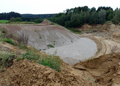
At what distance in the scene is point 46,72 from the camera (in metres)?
3.32

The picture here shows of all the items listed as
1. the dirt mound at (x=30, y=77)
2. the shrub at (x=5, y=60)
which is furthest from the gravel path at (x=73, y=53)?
the dirt mound at (x=30, y=77)

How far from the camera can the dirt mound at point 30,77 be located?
3125mm

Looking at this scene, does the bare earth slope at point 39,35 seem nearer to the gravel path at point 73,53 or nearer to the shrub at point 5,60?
the gravel path at point 73,53

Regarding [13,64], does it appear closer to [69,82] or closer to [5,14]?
A: [69,82]

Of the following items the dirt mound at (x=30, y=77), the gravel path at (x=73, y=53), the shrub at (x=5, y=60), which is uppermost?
the shrub at (x=5, y=60)

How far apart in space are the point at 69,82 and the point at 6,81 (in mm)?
2147

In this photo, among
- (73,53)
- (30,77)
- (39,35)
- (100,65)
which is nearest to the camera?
(30,77)

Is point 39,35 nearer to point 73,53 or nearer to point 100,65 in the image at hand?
point 73,53

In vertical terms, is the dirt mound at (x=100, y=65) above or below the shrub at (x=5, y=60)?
below

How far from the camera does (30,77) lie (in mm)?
3186

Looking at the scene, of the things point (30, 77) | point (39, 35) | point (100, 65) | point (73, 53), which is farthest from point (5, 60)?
point (39, 35)

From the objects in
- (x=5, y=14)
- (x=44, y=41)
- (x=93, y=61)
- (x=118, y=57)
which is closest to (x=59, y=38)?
(x=44, y=41)

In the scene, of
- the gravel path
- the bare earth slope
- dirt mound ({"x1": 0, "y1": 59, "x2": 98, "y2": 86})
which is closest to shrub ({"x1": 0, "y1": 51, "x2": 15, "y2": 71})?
dirt mound ({"x1": 0, "y1": 59, "x2": 98, "y2": 86})

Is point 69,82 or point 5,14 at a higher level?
point 5,14
